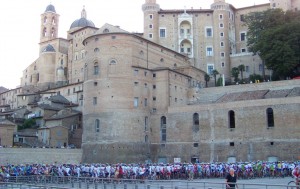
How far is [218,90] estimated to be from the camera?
58.2m

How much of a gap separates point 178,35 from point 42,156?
38.8 metres

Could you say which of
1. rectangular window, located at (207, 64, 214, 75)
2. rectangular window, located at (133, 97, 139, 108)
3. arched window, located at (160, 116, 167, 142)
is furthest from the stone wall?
rectangular window, located at (207, 64, 214, 75)

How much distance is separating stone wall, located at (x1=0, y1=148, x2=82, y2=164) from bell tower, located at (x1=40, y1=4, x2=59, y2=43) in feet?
158

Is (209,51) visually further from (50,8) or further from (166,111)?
(50,8)

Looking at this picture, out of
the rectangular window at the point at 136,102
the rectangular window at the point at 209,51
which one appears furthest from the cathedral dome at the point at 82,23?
the rectangular window at the point at 136,102

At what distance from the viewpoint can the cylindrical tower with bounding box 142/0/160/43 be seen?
74875 millimetres

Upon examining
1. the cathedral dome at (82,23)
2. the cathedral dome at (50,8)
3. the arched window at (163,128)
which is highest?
the cathedral dome at (50,8)

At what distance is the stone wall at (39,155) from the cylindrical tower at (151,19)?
104 feet

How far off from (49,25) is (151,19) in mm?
28680

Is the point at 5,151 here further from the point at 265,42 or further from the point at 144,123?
the point at 265,42

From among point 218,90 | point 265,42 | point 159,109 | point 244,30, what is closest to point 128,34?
point 159,109

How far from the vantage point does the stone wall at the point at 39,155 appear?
1721 inches

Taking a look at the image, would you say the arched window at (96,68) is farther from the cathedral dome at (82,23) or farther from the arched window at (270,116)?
the cathedral dome at (82,23)

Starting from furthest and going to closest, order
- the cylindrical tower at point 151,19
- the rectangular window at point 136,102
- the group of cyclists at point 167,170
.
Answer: the cylindrical tower at point 151,19
the rectangular window at point 136,102
the group of cyclists at point 167,170
